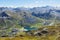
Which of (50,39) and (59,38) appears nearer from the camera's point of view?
(50,39)

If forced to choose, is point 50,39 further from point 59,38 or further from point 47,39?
point 59,38

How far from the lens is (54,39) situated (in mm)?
12188

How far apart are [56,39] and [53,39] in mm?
285

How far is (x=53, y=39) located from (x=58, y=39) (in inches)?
21.3

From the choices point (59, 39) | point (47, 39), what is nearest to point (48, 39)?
point (47, 39)

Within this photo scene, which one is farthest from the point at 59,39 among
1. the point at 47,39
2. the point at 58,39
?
the point at 47,39

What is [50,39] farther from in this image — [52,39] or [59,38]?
[59,38]

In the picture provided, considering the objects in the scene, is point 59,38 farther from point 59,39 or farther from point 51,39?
point 51,39

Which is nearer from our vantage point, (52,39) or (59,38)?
(52,39)

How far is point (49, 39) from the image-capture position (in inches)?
476

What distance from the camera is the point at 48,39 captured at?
12.2 metres

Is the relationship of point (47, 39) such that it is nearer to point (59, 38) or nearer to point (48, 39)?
point (48, 39)

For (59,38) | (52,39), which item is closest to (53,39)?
(52,39)

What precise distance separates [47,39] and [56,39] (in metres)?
0.62
